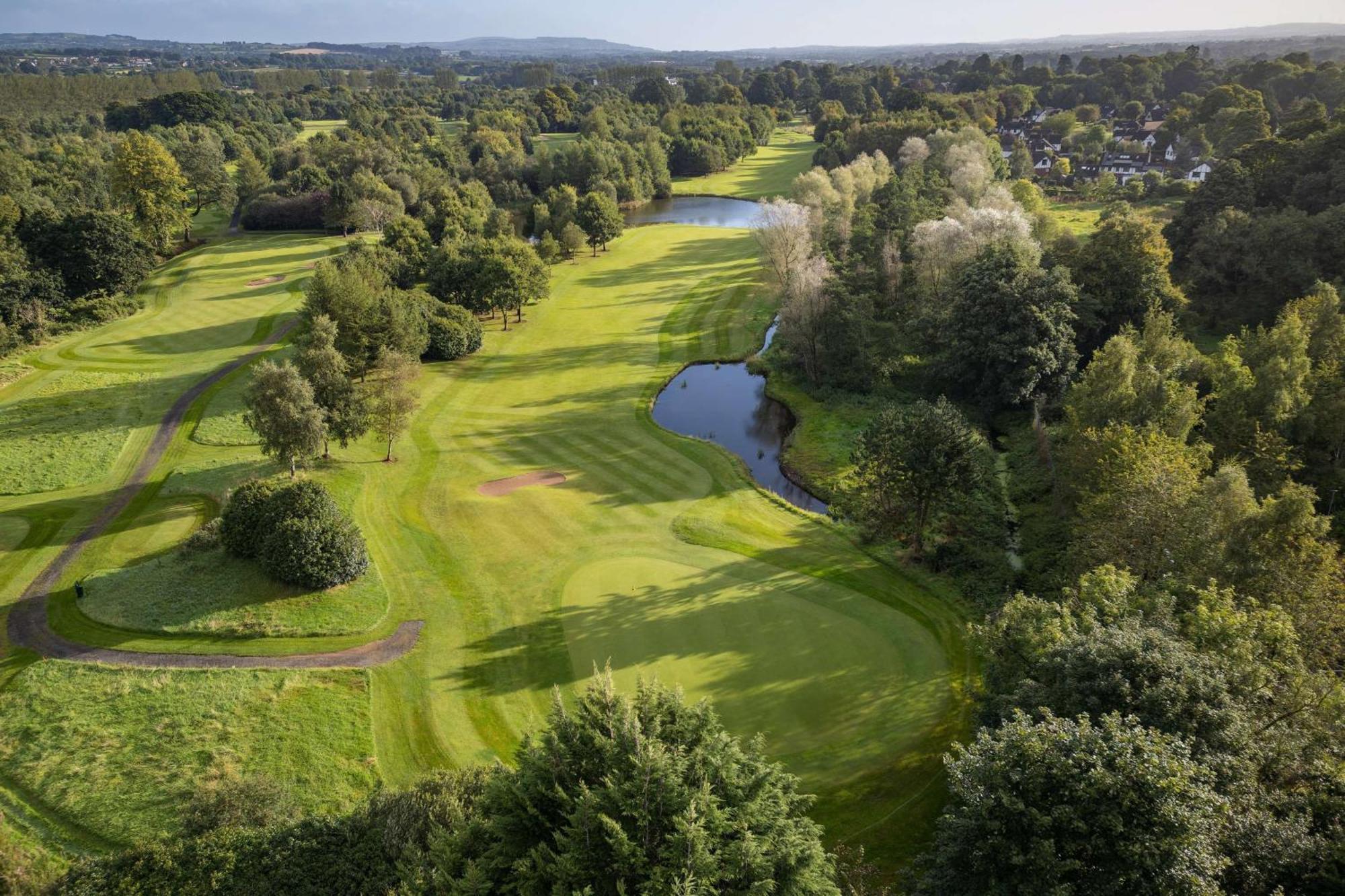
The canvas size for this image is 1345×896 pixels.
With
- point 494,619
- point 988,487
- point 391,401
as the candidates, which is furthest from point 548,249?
point 494,619

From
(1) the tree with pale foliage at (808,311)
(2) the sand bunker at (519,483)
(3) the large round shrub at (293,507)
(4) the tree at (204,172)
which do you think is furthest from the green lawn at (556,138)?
(3) the large round shrub at (293,507)

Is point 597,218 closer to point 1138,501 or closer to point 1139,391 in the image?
point 1139,391

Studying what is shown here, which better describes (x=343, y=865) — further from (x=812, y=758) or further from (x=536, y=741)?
(x=812, y=758)

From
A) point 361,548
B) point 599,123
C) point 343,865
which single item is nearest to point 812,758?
point 343,865

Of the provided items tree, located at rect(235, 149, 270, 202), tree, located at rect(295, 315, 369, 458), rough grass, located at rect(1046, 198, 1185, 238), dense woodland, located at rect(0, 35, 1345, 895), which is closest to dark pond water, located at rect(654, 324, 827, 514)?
dense woodland, located at rect(0, 35, 1345, 895)

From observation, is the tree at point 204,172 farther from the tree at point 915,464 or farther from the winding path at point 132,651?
the tree at point 915,464
